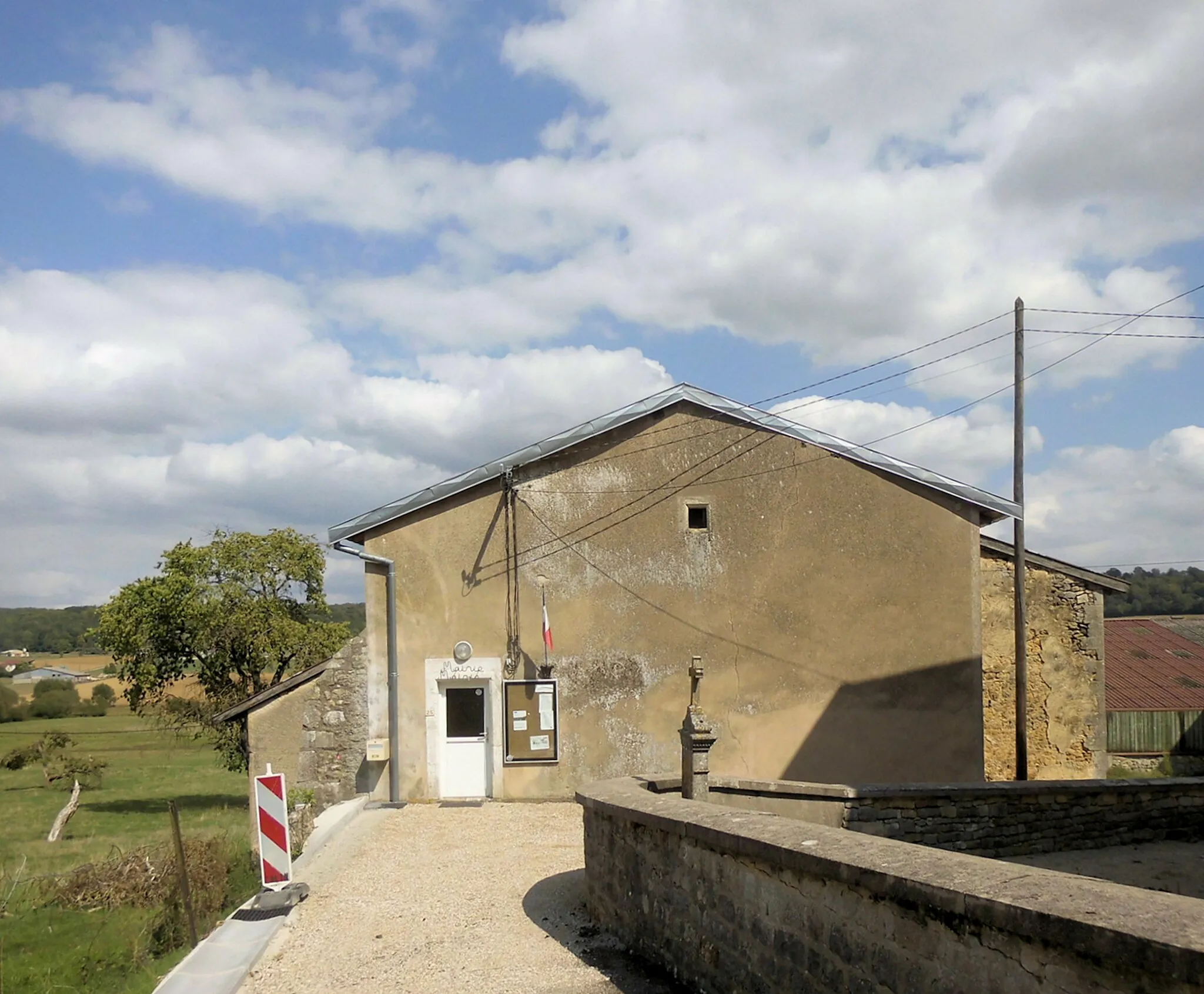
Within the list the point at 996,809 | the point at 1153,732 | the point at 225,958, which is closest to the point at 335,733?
the point at 225,958

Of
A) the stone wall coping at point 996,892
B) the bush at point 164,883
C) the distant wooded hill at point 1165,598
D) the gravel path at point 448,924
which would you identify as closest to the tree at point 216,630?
the bush at point 164,883

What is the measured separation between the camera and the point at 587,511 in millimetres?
14695

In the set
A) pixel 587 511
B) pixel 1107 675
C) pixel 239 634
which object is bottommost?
pixel 1107 675

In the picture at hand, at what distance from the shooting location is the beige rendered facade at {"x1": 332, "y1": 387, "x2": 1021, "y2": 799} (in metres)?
14.1

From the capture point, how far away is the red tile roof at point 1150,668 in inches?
1077

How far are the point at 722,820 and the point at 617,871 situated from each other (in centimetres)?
155

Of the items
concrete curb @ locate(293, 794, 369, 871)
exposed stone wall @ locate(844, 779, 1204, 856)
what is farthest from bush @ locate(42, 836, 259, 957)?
exposed stone wall @ locate(844, 779, 1204, 856)

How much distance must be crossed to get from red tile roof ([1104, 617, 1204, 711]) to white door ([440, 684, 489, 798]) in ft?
58.9

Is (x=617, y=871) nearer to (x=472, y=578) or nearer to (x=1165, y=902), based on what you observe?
(x=1165, y=902)

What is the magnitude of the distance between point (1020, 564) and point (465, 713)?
8.59m

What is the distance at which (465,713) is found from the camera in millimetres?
14188

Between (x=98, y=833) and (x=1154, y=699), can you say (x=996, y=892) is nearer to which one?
(x=1154, y=699)

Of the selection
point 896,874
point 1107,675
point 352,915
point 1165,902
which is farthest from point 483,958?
point 1107,675

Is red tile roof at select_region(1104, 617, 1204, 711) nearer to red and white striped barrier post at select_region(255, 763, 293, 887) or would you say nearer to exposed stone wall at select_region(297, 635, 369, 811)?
exposed stone wall at select_region(297, 635, 369, 811)
